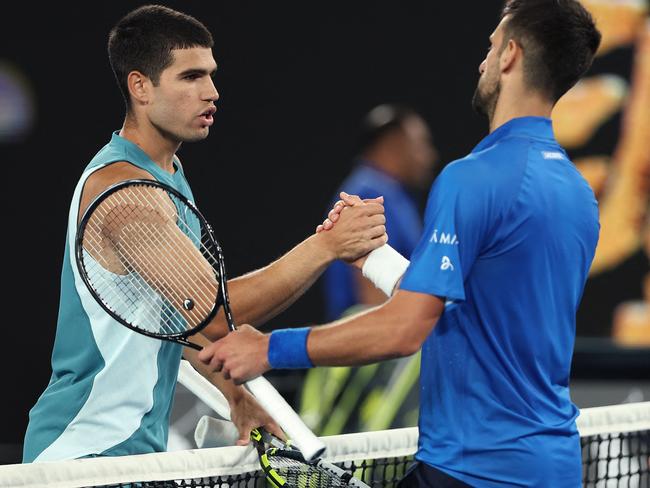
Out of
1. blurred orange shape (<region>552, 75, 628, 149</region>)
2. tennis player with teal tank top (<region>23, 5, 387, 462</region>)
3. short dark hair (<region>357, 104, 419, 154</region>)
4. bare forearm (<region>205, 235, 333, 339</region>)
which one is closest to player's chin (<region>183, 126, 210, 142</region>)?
tennis player with teal tank top (<region>23, 5, 387, 462</region>)

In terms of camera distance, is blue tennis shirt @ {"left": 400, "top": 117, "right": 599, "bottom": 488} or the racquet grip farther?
the racquet grip

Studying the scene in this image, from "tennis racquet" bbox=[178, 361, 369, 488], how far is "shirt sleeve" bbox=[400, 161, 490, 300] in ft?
1.76

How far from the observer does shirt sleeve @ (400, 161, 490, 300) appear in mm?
2562

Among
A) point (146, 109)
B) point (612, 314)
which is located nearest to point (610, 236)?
point (612, 314)

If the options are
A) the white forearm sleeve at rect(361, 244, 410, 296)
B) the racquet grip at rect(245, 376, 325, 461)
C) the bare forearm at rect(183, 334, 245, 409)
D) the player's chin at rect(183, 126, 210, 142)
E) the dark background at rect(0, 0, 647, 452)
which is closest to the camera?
the racquet grip at rect(245, 376, 325, 461)


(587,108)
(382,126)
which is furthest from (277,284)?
(587,108)

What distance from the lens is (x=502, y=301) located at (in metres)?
2.64

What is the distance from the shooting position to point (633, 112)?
8.08 metres

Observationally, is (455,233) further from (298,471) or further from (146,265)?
(146,265)

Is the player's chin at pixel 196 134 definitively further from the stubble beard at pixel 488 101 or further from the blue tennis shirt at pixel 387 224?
the blue tennis shirt at pixel 387 224

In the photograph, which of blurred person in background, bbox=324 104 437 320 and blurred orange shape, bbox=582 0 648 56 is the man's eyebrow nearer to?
blurred person in background, bbox=324 104 437 320

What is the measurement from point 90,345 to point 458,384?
972mm

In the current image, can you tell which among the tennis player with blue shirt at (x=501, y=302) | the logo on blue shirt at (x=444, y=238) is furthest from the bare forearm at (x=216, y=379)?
the logo on blue shirt at (x=444, y=238)

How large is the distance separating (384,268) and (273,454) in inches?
20.6
